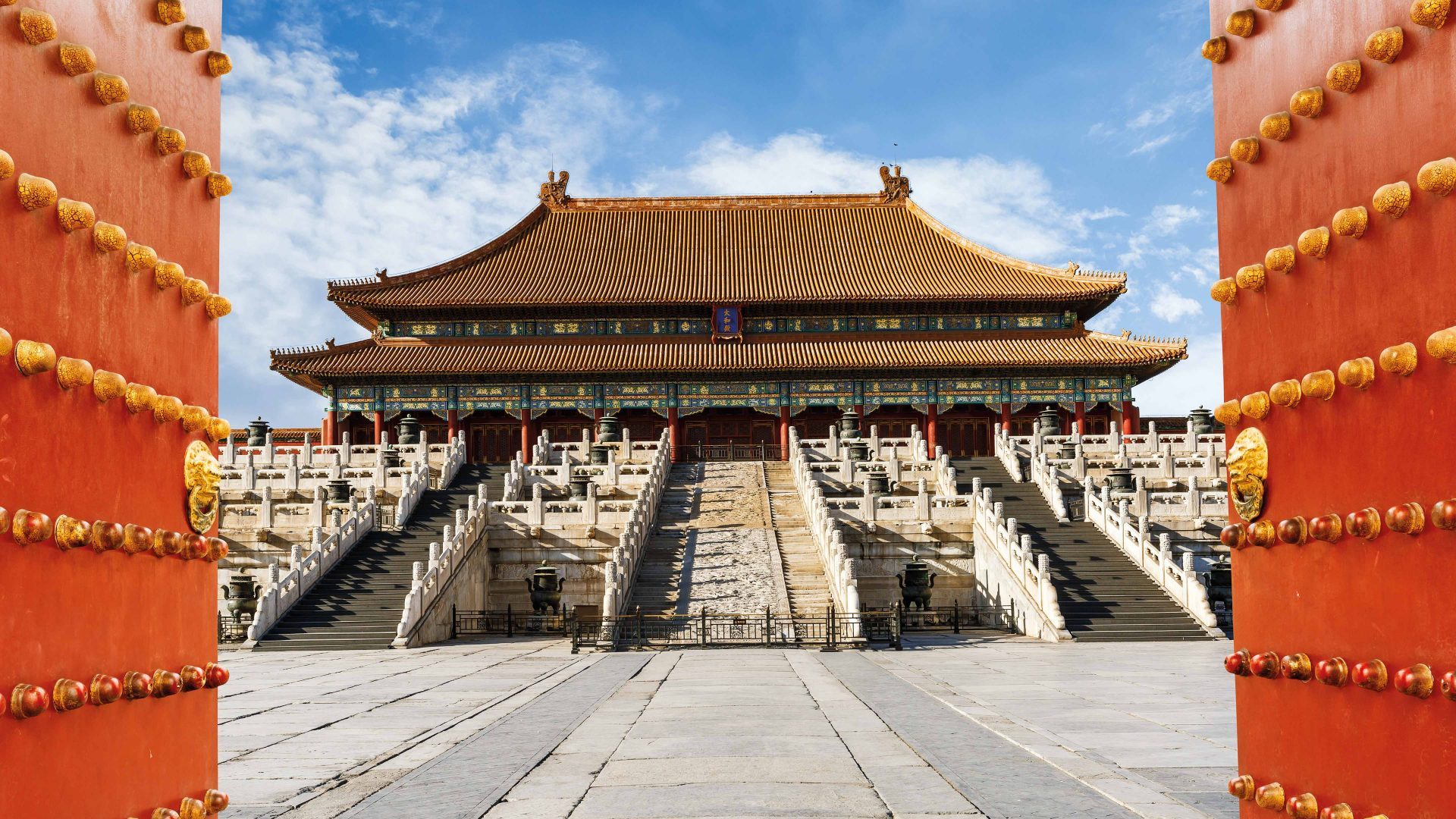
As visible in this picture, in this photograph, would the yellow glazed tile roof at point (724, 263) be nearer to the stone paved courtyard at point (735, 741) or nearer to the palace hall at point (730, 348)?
the palace hall at point (730, 348)

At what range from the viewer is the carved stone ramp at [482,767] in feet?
16.9

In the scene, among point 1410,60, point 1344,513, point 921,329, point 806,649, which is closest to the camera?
point 1410,60

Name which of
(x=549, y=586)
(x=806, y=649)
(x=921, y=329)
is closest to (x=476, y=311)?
(x=921, y=329)

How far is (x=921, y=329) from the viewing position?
1574 inches

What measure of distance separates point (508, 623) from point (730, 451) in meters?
16.8

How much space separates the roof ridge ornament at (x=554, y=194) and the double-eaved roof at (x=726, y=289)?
0.20 ft

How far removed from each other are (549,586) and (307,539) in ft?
18.3

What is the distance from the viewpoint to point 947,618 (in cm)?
2233

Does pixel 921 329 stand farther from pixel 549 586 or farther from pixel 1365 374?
pixel 1365 374

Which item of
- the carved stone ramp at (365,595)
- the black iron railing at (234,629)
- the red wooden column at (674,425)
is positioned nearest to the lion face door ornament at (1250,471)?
the carved stone ramp at (365,595)

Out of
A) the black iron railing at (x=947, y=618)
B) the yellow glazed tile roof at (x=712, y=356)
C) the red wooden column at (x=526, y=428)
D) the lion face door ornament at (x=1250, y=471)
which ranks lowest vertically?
the black iron railing at (x=947, y=618)

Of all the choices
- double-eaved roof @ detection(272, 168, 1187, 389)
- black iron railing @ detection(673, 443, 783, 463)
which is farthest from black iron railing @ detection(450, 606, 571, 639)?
double-eaved roof @ detection(272, 168, 1187, 389)

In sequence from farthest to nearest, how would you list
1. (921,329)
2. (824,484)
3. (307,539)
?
(921,329) → (824,484) → (307,539)

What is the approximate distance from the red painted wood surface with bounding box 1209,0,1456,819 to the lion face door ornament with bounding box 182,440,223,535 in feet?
8.41
